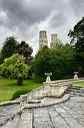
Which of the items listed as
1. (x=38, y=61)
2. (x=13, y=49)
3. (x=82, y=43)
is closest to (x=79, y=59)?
(x=82, y=43)

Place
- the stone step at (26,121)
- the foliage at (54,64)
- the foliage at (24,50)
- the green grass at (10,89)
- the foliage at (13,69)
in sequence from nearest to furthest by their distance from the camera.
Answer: the stone step at (26,121)
the green grass at (10,89)
the foliage at (13,69)
the foliage at (54,64)
the foliage at (24,50)

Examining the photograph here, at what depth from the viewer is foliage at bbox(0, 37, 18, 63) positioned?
201 ft

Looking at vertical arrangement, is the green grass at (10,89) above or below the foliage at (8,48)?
below

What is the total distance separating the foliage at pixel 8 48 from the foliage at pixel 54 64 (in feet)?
68.1

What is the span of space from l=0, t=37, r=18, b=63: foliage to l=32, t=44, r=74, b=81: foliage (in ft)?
68.1

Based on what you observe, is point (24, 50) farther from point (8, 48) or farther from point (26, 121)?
point (26, 121)

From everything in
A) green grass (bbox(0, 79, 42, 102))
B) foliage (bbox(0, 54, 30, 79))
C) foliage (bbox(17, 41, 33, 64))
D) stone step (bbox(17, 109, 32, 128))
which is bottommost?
stone step (bbox(17, 109, 32, 128))

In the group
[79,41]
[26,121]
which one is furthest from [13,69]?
[26,121]

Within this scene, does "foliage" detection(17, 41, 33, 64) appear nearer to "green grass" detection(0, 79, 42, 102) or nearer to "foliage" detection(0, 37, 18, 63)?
"foliage" detection(0, 37, 18, 63)

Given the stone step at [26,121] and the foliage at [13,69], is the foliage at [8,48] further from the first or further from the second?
the stone step at [26,121]

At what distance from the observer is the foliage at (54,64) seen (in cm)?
3825

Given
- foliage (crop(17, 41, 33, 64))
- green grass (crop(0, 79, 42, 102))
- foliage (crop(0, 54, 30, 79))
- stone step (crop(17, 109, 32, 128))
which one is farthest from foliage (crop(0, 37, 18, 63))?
stone step (crop(17, 109, 32, 128))

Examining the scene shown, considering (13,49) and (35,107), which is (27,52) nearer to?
(13,49)

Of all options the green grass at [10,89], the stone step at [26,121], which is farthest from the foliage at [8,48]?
the stone step at [26,121]
